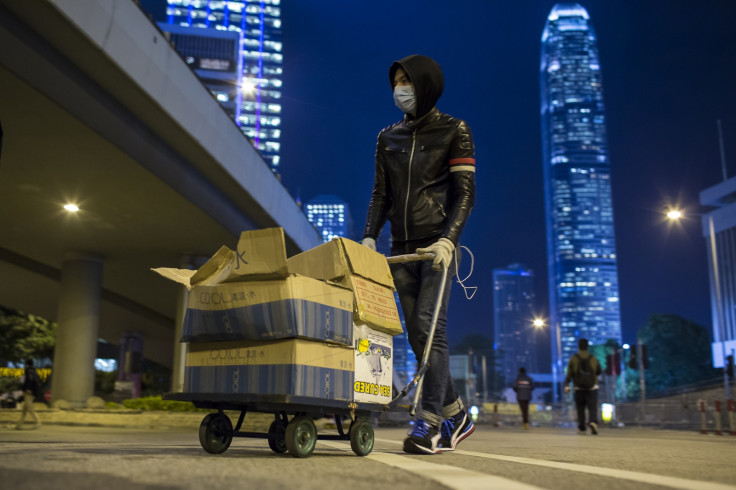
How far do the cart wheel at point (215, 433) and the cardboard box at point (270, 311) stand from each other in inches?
18.9

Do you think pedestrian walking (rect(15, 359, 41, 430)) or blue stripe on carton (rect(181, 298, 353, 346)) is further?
pedestrian walking (rect(15, 359, 41, 430))

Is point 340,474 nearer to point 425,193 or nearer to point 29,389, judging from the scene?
point 425,193

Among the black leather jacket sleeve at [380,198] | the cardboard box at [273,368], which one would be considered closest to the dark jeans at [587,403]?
the black leather jacket sleeve at [380,198]

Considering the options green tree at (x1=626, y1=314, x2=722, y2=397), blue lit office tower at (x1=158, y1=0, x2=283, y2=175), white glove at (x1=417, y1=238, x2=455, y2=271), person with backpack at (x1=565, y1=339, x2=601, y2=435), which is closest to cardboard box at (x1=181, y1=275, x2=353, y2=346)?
white glove at (x1=417, y1=238, x2=455, y2=271)

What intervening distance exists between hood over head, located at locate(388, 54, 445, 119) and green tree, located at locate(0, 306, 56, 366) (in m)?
37.8

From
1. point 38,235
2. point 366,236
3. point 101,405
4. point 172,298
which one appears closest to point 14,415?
point 101,405

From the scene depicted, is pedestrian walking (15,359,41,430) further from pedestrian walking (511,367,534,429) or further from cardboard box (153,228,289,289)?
pedestrian walking (511,367,534,429)

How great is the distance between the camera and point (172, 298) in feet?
113

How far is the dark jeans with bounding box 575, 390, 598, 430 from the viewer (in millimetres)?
14641

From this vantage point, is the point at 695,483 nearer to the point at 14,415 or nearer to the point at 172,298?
the point at 14,415

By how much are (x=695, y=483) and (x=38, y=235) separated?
23.4 metres

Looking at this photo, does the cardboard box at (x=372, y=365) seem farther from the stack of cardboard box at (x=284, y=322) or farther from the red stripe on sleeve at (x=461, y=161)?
the red stripe on sleeve at (x=461, y=161)

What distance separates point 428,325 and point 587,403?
36.6 ft

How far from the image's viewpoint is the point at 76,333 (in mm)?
24203
